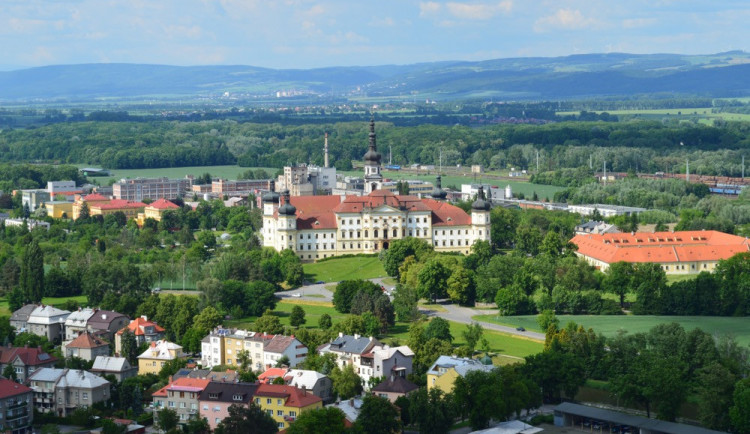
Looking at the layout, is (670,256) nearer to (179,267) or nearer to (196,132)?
(179,267)

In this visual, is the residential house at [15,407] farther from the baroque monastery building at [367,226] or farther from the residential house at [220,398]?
the baroque monastery building at [367,226]

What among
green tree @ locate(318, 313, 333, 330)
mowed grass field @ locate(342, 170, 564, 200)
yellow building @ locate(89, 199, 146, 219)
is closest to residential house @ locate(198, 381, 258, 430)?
green tree @ locate(318, 313, 333, 330)

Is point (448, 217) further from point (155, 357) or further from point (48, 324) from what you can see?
point (155, 357)

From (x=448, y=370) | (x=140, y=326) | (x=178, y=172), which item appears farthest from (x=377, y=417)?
(x=178, y=172)

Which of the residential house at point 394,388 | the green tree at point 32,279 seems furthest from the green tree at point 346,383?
the green tree at point 32,279

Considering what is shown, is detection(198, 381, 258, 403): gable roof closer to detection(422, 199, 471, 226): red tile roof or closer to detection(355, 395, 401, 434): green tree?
detection(355, 395, 401, 434): green tree

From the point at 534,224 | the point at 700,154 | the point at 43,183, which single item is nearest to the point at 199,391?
the point at 534,224

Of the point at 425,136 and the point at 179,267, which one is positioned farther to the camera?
the point at 425,136
